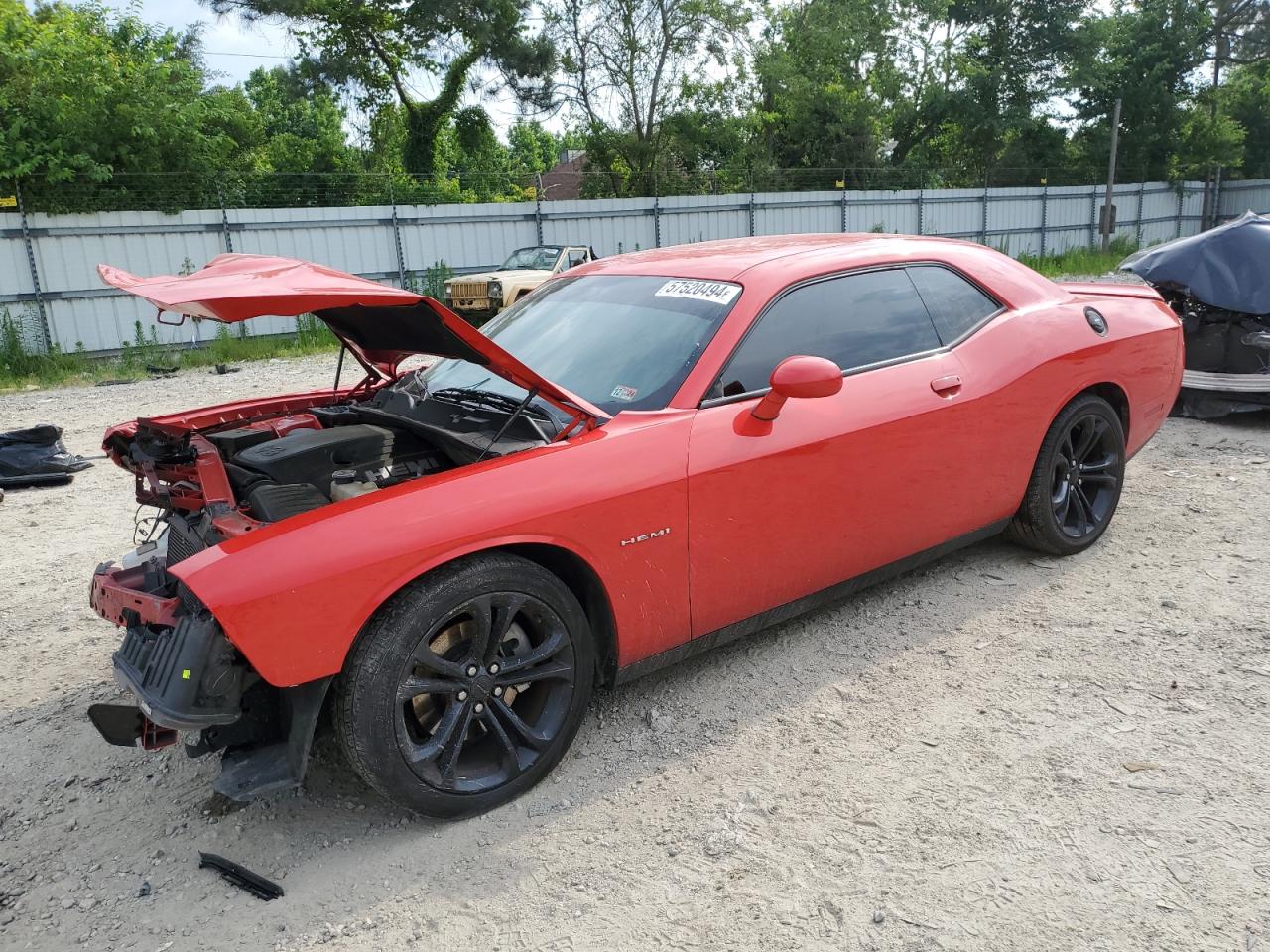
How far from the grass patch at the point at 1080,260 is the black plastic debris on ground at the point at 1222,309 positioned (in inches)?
626

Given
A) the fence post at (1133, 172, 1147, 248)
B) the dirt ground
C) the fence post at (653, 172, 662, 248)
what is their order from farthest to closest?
the fence post at (1133, 172, 1147, 248), the fence post at (653, 172, 662, 248), the dirt ground

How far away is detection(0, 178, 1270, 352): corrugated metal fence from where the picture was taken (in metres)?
14.1

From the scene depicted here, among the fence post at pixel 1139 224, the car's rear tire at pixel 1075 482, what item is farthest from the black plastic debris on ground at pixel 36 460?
the fence post at pixel 1139 224

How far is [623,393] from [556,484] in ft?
1.81

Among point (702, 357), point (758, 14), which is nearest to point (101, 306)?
point (702, 357)

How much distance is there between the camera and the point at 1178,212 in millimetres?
30844

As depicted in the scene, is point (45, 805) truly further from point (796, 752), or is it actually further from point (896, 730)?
point (896, 730)

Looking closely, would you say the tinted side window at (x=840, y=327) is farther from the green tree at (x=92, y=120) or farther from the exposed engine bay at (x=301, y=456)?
the green tree at (x=92, y=120)

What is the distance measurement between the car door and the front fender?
14cm

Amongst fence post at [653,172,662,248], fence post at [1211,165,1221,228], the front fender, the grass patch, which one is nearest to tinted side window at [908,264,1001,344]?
the front fender

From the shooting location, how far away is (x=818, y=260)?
11.9 feet

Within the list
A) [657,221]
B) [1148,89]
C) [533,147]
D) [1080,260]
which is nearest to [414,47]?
[657,221]

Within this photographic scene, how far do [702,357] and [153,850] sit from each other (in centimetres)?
224

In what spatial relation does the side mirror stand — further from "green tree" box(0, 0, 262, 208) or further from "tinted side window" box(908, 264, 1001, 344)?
"green tree" box(0, 0, 262, 208)
